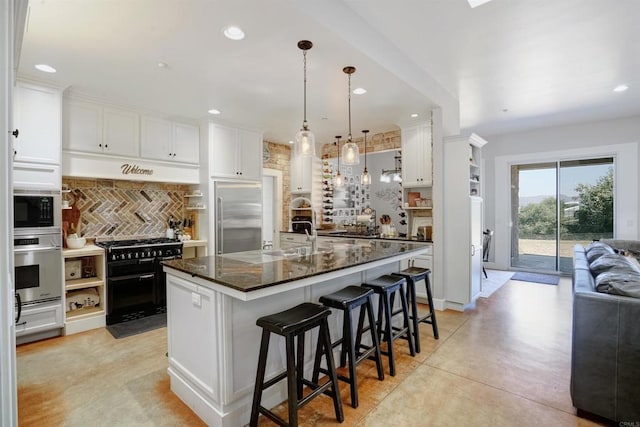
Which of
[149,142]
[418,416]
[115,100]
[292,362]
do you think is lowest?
[418,416]

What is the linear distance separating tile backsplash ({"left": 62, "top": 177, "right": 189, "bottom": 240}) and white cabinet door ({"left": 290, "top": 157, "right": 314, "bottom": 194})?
204cm

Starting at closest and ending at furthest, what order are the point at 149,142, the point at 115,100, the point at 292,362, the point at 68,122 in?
the point at 292,362, the point at 68,122, the point at 115,100, the point at 149,142

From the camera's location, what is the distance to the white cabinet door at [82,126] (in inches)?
140

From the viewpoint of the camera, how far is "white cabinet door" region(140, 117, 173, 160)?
415 cm

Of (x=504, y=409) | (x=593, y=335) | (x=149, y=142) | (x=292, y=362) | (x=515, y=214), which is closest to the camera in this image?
(x=292, y=362)

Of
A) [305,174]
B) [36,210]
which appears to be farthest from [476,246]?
[36,210]

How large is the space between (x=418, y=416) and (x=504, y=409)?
0.60 m

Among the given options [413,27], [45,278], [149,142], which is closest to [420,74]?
[413,27]

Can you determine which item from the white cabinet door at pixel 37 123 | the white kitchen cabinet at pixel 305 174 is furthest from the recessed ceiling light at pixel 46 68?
the white kitchen cabinet at pixel 305 174

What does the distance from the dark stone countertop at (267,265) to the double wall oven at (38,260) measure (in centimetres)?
181

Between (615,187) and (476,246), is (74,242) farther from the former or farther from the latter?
(615,187)

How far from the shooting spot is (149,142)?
4199 mm

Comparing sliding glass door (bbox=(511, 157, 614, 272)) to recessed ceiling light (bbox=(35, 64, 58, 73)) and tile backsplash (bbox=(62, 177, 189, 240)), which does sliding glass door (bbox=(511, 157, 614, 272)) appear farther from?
recessed ceiling light (bbox=(35, 64, 58, 73))

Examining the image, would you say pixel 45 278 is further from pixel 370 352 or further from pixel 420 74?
pixel 420 74
